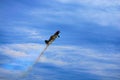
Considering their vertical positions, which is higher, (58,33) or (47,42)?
(58,33)

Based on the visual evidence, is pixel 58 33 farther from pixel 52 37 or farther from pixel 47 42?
pixel 47 42

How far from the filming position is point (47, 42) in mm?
83125

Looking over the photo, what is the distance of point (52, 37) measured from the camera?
8375cm

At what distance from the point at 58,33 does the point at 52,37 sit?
5642 millimetres

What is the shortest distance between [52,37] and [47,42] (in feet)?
18.1

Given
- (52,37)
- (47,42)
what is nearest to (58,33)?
(52,37)

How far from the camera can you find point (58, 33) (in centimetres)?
8338

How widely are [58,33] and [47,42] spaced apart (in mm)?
11038
